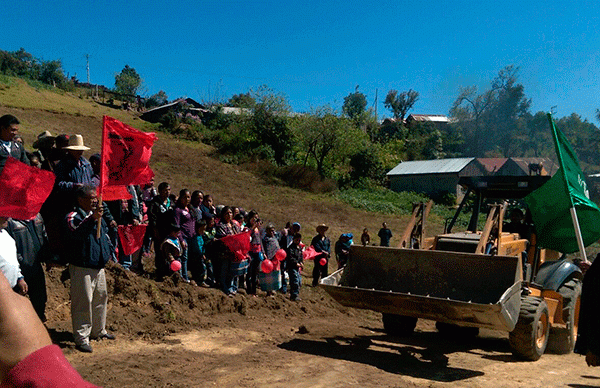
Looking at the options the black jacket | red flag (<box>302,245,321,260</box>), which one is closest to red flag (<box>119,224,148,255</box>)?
the black jacket

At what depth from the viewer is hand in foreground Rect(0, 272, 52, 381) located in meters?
1.30

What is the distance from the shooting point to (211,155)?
38000 mm

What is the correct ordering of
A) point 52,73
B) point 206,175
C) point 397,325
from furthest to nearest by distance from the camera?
point 52,73
point 206,175
point 397,325

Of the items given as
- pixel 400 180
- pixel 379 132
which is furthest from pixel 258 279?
pixel 379 132

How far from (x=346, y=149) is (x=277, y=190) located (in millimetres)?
12469

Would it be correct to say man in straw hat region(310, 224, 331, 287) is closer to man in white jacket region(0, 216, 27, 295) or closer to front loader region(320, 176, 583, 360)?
front loader region(320, 176, 583, 360)

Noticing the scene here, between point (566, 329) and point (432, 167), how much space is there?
39.8 metres

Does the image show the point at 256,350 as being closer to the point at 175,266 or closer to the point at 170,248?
the point at 175,266

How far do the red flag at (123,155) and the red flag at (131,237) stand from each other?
208cm

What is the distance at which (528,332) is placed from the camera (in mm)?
7754

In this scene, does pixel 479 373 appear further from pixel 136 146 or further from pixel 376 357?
pixel 136 146

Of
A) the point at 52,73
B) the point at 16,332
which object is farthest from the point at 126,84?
the point at 16,332

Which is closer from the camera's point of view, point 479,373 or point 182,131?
point 479,373

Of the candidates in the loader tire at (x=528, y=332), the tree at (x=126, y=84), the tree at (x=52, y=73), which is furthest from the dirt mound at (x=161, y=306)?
the tree at (x=126, y=84)
